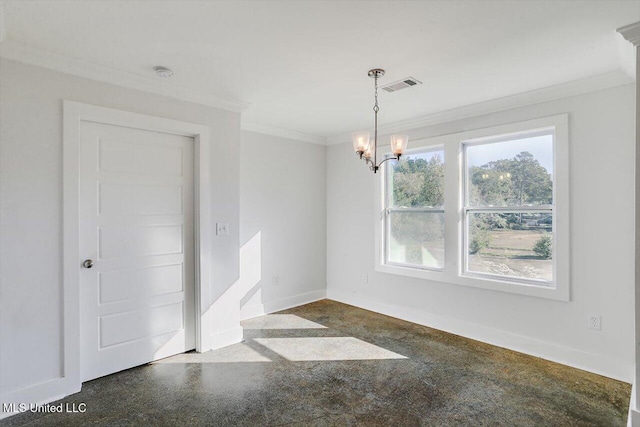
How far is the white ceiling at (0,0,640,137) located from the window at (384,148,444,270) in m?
1.12

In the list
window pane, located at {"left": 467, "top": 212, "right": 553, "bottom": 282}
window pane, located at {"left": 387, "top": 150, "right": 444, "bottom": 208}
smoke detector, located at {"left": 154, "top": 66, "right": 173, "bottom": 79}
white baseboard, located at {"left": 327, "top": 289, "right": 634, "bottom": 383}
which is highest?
smoke detector, located at {"left": 154, "top": 66, "right": 173, "bottom": 79}

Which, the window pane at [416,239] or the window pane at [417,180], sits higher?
the window pane at [417,180]

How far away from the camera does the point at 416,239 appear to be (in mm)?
4418

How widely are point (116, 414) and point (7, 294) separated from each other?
3.61 ft

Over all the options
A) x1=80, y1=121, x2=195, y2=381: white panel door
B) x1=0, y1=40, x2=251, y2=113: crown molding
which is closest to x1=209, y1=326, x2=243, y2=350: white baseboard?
x1=80, y1=121, x2=195, y2=381: white panel door

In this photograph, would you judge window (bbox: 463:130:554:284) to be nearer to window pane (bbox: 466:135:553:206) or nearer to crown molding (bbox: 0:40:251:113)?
window pane (bbox: 466:135:553:206)

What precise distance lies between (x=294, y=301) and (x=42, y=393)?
9.72 feet

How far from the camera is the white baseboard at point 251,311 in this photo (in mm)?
4391

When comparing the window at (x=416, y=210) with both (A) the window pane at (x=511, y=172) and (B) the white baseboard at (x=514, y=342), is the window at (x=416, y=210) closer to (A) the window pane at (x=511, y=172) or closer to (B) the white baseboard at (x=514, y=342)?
(A) the window pane at (x=511, y=172)

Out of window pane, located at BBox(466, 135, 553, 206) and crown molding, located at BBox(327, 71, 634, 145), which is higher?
crown molding, located at BBox(327, 71, 634, 145)

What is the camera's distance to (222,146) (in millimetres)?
3512

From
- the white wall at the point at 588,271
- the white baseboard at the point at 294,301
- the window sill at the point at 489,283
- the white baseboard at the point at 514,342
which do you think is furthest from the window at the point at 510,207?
the white baseboard at the point at 294,301

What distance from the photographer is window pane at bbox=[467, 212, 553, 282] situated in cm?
338

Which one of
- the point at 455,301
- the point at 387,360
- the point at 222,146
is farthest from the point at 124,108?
the point at 455,301
